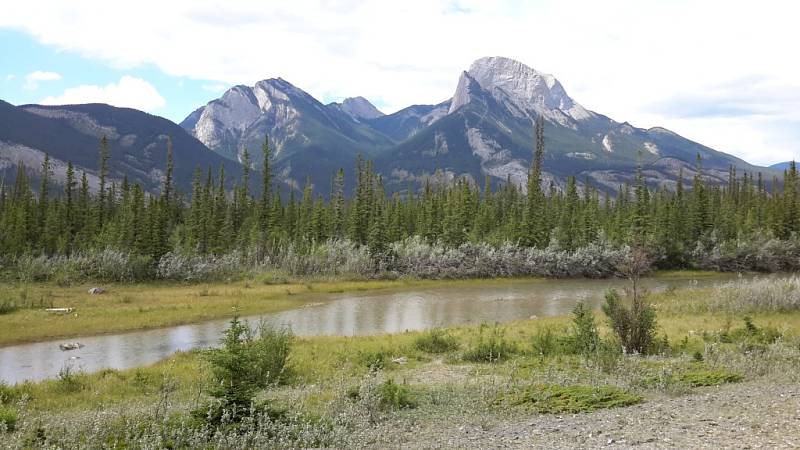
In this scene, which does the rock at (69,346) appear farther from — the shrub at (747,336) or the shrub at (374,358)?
the shrub at (747,336)

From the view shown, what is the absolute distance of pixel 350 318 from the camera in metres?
35.4

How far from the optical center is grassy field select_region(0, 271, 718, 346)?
29.9 meters

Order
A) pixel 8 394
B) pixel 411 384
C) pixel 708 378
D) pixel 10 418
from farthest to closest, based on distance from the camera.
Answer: pixel 411 384
pixel 8 394
pixel 708 378
pixel 10 418

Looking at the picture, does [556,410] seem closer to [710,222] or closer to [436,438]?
[436,438]

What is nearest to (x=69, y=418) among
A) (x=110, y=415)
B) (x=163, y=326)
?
(x=110, y=415)

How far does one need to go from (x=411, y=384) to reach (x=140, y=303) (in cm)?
2867

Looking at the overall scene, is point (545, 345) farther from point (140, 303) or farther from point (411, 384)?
point (140, 303)

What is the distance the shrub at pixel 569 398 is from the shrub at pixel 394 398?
7.13 feet

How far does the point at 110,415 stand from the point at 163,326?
2196cm

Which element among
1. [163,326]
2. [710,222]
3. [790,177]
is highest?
[790,177]

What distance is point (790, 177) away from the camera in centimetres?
8250

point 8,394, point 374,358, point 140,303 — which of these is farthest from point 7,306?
point 374,358

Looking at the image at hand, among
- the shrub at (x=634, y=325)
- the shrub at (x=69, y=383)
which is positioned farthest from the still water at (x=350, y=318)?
the shrub at (x=634, y=325)

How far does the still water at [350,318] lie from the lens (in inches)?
922
